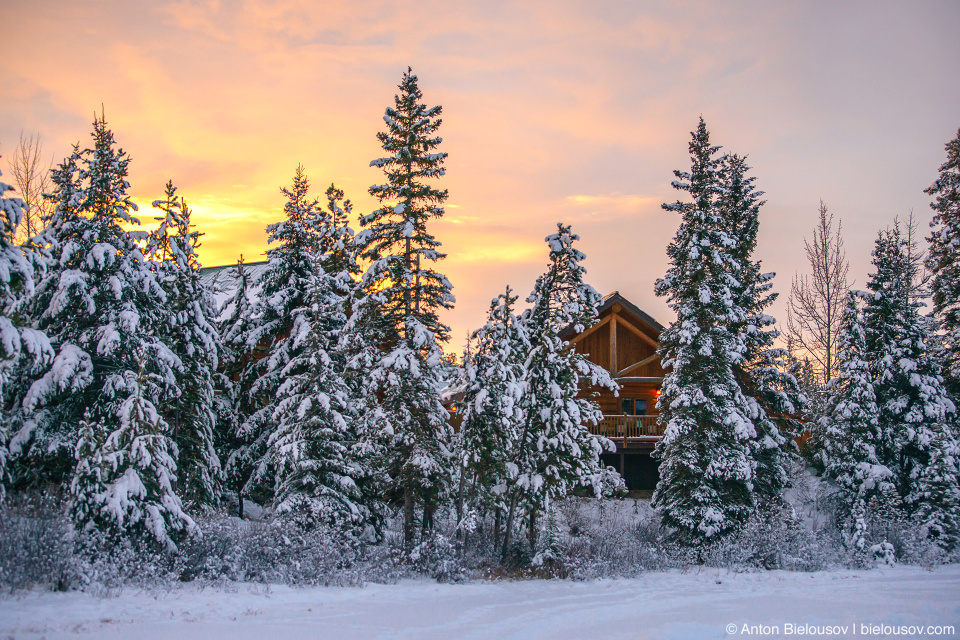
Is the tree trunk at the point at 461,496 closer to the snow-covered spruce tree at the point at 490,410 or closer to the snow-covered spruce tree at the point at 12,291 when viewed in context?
the snow-covered spruce tree at the point at 490,410

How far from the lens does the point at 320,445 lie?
61.0ft

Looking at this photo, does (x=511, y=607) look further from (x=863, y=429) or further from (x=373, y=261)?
(x=863, y=429)

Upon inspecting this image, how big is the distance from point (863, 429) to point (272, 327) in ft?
72.8

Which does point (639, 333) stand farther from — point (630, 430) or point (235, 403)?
point (235, 403)

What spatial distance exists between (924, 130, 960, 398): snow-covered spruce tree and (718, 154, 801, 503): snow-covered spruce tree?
6.55m

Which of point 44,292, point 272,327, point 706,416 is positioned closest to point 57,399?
point 44,292

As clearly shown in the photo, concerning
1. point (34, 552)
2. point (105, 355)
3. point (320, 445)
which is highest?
point (105, 355)

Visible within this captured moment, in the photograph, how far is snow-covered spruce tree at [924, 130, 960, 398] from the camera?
26219 millimetres

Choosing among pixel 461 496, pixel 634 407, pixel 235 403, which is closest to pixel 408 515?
pixel 461 496

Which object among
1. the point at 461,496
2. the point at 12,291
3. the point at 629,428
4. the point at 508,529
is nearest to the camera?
the point at 12,291

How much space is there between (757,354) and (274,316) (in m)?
18.7

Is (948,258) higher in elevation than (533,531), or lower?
higher

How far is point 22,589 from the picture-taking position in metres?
11.8

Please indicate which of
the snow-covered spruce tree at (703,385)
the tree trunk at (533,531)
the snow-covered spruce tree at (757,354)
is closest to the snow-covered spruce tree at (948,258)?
the snow-covered spruce tree at (757,354)
